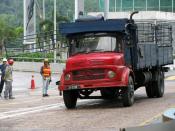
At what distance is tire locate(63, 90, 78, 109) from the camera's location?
62.7ft

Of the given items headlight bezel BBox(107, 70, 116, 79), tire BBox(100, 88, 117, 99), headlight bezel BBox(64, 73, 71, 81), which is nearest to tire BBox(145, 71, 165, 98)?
tire BBox(100, 88, 117, 99)

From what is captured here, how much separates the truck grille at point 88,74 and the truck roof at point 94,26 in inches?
56.3

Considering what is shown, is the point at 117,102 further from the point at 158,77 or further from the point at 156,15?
the point at 156,15

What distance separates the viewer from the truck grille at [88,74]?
60.6 ft

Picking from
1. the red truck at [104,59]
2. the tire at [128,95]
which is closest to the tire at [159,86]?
the red truck at [104,59]

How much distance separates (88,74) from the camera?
60.9 feet

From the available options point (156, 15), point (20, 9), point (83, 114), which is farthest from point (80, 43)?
point (20, 9)

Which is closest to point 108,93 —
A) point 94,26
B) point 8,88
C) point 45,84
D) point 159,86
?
point 94,26

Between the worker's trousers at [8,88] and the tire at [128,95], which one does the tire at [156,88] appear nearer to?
the tire at [128,95]

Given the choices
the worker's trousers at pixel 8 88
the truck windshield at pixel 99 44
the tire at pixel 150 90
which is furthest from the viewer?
the worker's trousers at pixel 8 88

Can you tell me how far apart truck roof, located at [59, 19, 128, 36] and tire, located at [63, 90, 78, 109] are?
1.86 meters

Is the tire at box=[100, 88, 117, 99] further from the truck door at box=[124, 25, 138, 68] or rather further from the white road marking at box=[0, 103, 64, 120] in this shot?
the white road marking at box=[0, 103, 64, 120]

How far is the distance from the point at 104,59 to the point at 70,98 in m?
1.76

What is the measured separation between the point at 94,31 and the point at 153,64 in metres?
3.67
